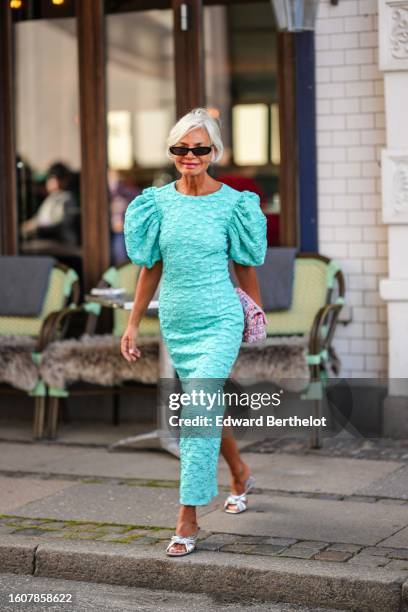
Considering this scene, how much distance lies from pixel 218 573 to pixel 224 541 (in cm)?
36

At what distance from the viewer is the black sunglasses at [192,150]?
590 centimetres

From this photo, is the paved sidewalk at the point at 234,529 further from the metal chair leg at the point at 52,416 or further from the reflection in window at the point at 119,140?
Result: the reflection in window at the point at 119,140

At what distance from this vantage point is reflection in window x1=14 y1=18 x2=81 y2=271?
9867 mm

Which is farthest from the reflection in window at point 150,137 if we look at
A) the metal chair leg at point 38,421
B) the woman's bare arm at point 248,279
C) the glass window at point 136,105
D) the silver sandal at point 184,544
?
the silver sandal at point 184,544

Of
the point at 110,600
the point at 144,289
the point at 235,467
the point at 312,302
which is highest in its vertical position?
the point at 144,289

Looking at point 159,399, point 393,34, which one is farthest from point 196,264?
point 393,34

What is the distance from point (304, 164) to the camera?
9.01 meters

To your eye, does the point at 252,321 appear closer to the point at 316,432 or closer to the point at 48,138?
the point at 316,432

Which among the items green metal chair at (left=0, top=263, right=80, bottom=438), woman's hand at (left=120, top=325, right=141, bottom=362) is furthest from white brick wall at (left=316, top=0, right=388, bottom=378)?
woman's hand at (left=120, top=325, right=141, bottom=362)

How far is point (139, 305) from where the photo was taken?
6113mm

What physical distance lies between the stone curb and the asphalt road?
51 mm

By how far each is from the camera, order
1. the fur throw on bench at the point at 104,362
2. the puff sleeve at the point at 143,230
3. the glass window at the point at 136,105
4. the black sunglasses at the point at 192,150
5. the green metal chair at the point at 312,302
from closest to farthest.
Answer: the black sunglasses at the point at 192,150 < the puff sleeve at the point at 143,230 < the fur throw on bench at the point at 104,362 < the green metal chair at the point at 312,302 < the glass window at the point at 136,105

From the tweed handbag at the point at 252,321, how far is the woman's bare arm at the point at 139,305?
398mm

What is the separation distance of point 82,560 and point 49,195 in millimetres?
4550
